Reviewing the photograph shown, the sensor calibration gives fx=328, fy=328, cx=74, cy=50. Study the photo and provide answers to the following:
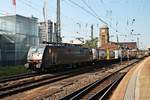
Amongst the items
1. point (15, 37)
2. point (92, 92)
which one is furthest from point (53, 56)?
point (15, 37)

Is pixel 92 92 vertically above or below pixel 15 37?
below

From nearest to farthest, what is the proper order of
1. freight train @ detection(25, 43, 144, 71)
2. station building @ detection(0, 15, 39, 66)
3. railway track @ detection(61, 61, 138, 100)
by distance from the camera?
railway track @ detection(61, 61, 138, 100), freight train @ detection(25, 43, 144, 71), station building @ detection(0, 15, 39, 66)

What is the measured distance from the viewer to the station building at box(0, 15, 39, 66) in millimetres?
45500

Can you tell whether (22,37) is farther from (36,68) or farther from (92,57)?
(36,68)

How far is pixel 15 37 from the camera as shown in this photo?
48.5 meters

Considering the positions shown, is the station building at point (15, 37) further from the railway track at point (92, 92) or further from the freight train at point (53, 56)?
the railway track at point (92, 92)

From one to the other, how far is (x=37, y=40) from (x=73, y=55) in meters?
16.2

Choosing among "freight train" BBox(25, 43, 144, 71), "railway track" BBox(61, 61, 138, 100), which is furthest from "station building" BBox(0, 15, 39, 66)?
"railway track" BBox(61, 61, 138, 100)

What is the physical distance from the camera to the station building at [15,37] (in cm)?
4550

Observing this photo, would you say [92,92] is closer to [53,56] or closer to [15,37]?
[53,56]

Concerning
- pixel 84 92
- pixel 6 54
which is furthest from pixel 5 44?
pixel 84 92

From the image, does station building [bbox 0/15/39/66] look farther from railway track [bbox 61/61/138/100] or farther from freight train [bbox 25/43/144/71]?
railway track [bbox 61/61/138/100]

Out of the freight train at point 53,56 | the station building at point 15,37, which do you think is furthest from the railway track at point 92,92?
the station building at point 15,37

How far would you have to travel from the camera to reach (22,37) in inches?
1977
